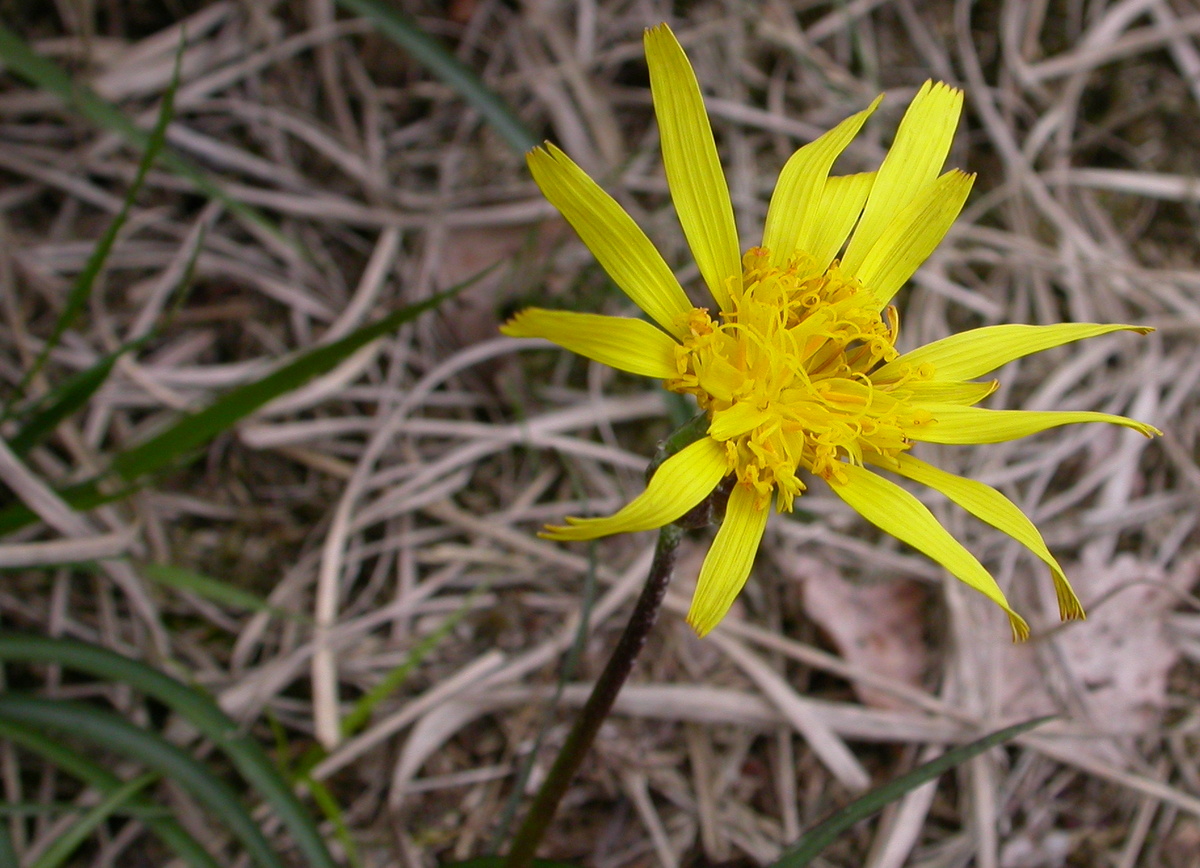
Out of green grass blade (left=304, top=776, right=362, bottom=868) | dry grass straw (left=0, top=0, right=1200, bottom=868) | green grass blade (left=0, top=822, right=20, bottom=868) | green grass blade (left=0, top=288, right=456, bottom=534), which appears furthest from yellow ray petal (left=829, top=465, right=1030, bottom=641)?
green grass blade (left=0, top=822, right=20, bottom=868)

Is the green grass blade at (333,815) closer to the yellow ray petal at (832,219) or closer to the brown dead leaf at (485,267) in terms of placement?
the brown dead leaf at (485,267)

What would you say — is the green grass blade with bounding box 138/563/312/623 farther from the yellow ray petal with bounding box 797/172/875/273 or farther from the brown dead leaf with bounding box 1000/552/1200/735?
the brown dead leaf with bounding box 1000/552/1200/735

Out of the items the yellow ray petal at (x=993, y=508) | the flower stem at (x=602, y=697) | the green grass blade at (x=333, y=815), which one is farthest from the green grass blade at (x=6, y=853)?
the yellow ray petal at (x=993, y=508)

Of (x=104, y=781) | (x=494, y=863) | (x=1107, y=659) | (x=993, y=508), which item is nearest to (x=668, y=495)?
(x=993, y=508)

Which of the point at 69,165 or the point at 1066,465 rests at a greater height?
the point at 69,165

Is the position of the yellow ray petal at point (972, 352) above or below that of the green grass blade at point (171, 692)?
above

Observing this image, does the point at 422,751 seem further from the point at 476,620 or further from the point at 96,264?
the point at 96,264

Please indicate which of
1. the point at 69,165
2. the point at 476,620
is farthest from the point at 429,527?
the point at 69,165
